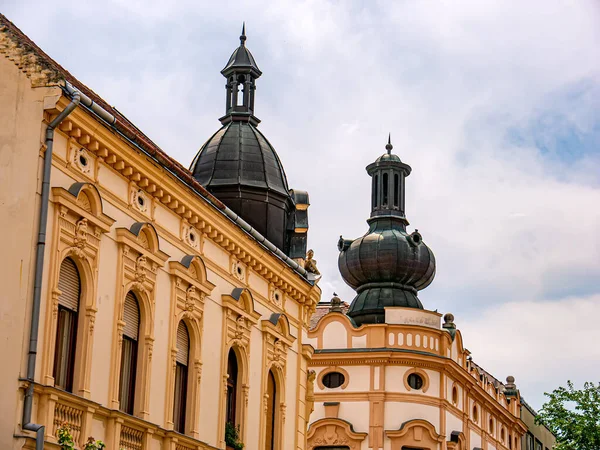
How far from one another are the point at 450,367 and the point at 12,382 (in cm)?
3665

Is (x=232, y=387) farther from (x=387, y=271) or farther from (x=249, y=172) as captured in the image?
(x=387, y=271)

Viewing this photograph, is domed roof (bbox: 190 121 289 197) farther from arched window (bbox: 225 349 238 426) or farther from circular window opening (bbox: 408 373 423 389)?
circular window opening (bbox: 408 373 423 389)

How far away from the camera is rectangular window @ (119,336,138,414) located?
26.2 meters

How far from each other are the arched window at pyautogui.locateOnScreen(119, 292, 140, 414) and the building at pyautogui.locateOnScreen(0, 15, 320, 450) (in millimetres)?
39

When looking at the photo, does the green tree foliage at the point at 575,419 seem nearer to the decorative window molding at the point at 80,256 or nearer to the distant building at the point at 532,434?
the distant building at the point at 532,434

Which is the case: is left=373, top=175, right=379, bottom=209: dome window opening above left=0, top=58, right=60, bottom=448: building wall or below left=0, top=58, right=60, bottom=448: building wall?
above

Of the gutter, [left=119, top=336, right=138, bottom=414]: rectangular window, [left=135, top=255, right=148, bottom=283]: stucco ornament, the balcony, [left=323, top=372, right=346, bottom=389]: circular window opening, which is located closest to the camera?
the balcony

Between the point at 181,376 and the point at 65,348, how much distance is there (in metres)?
5.46

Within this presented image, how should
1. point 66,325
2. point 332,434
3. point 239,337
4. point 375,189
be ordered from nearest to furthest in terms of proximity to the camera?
point 66,325 < point 239,337 < point 332,434 < point 375,189

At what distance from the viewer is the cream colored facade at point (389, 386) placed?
180 ft

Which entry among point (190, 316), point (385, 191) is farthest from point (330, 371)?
point (190, 316)

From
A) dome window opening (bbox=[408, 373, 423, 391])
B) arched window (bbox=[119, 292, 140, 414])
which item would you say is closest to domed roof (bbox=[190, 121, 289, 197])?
arched window (bbox=[119, 292, 140, 414])

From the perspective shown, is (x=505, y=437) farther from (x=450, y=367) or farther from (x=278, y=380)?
(x=278, y=380)

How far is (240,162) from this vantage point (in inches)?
1428
